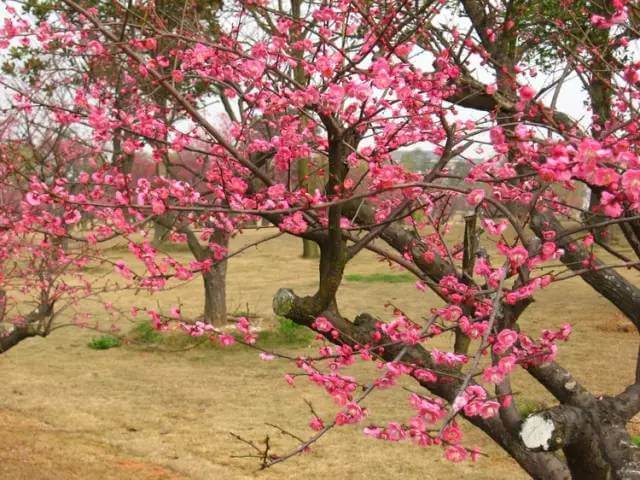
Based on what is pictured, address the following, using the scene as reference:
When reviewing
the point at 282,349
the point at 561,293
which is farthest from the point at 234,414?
the point at 561,293

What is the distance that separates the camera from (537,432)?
3.12 m

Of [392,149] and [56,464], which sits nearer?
[392,149]

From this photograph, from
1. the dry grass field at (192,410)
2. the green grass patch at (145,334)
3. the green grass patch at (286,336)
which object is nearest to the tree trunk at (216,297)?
the dry grass field at (192,410)

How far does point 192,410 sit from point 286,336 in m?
3.51

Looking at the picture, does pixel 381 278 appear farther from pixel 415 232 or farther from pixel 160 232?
pixel 415 232

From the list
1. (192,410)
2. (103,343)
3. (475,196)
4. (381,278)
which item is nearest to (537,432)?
(475,196)

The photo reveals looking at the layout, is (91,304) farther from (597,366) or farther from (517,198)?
(517,198)

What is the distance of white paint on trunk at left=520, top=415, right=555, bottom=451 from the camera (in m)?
3.10

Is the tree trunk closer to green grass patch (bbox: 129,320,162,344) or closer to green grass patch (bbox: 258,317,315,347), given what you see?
green grass patch (bbox: 129,320,162,344)

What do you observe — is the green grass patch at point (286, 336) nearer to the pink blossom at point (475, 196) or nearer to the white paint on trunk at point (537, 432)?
the white paint on trunk at point (537, 432)

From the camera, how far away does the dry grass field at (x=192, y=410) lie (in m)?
6.50

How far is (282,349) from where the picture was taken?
11242 mm

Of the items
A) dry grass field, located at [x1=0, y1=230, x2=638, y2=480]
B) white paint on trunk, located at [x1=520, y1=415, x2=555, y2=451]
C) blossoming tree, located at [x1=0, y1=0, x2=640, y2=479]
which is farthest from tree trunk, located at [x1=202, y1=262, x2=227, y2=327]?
white paint on trunk, located at [x1=520, y1=415, x2=555, y2=451]

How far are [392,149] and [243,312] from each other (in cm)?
1033
